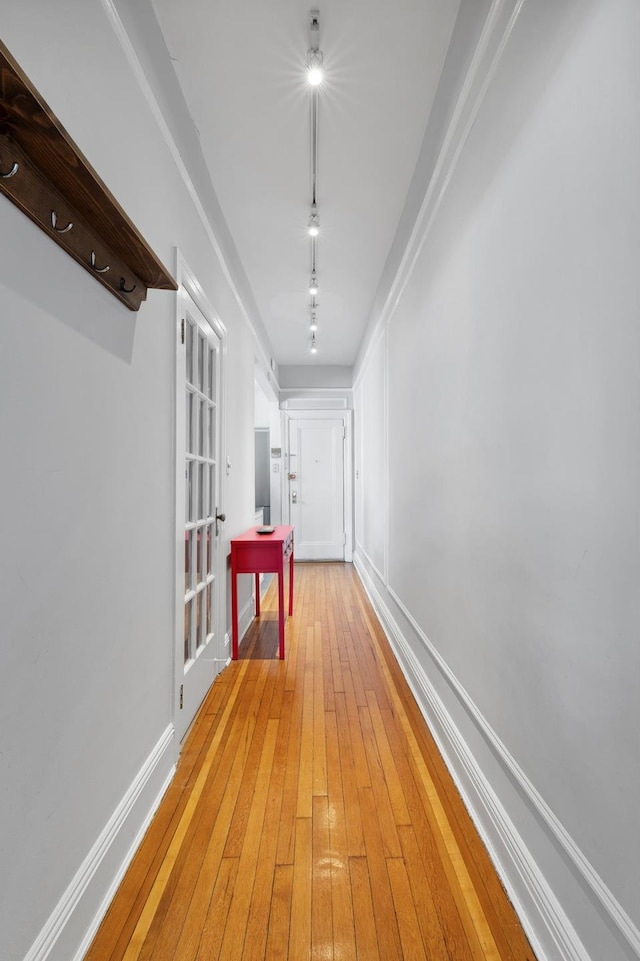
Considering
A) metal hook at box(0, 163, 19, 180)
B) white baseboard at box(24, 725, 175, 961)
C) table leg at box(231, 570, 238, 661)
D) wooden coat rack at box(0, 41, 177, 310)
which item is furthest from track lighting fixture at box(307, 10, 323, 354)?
white baseboard at box(24, 725, 175, 961)

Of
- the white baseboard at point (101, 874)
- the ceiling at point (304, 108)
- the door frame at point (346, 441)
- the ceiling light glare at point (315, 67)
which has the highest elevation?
the ceiling at point (304, 108)

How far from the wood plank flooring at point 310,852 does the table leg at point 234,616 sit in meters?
0.55

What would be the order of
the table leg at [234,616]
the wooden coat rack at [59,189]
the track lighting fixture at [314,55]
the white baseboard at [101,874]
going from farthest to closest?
the table leg at [234,616], the track lighting fixture at [314,55], the white baseboard at [101,874], the wooden coat rack at [59,189]

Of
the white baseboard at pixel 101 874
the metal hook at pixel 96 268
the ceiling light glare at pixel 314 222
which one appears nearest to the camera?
the white baseboard at pixel 101 874

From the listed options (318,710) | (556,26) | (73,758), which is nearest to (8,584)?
(73,758)

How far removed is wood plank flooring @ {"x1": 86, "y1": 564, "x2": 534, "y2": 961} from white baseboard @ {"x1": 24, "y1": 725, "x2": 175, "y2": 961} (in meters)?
0.04

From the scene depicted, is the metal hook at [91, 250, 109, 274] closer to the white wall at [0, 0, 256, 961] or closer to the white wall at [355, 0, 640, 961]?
the white wall at [0, 0, 256, 961]

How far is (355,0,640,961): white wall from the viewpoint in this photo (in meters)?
0.83

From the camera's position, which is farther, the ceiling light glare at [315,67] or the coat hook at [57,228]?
the ceiling light glare at [315,67]

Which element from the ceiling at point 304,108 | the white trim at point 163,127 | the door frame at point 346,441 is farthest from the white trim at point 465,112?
the door frame at point 346,441

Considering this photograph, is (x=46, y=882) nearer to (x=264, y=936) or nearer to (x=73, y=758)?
(x=73, y=758)

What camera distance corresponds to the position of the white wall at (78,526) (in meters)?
0.87

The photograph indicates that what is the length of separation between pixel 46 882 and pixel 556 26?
2.13 meters

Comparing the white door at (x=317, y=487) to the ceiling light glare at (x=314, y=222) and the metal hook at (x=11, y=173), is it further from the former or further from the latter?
the metal hook at (x=11, y=173)
